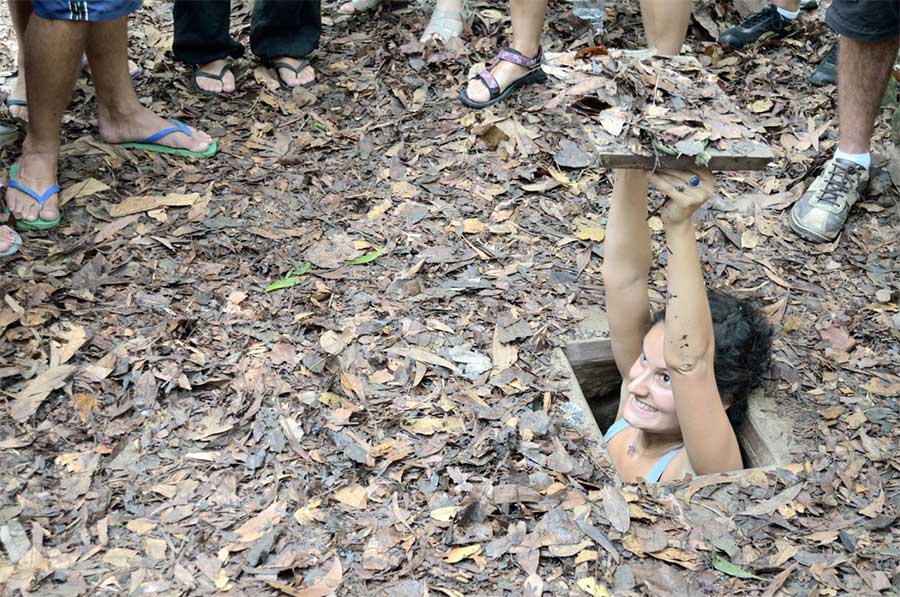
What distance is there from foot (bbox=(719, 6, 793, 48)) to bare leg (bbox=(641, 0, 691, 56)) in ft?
4.56

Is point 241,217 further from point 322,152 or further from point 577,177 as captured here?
point 577,177

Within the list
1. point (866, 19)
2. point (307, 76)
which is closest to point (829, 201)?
point (866, 19)

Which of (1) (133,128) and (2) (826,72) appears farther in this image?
(2) (826,72)

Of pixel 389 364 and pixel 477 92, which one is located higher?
pixel 477 92

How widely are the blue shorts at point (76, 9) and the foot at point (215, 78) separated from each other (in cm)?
114

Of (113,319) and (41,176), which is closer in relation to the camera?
(113,319)

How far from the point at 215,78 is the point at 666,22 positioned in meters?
2.40

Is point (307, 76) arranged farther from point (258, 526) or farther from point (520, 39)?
point (258, 526)

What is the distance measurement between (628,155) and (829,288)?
1.82 meters

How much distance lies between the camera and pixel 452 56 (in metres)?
5.09

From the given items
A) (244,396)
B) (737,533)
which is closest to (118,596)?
(244,396)

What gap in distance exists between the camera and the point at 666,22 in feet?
13.5

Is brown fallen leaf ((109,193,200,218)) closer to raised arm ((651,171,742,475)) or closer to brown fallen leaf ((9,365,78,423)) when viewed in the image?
brown fallen leaf ((9,365,78,423))

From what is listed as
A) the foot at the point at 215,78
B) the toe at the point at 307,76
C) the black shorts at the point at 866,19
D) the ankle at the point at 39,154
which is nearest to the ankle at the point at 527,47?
the toe at the point at 307,76
